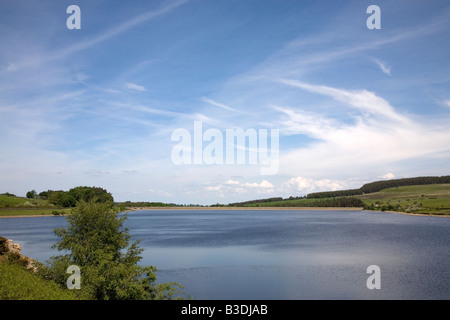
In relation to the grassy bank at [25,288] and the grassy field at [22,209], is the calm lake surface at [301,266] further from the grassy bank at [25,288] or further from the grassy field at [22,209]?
the grassy field at [22,209]

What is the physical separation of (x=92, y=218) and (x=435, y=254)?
183 ft

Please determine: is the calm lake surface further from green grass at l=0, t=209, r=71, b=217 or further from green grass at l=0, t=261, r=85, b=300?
green grass at l=0, t=209, r=71, b=217

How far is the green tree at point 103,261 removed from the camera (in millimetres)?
28641

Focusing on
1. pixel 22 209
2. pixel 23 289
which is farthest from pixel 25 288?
pixel 22 209

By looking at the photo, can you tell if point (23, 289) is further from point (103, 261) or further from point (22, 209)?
point (22, 209)

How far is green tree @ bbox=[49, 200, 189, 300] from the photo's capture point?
94.0ft

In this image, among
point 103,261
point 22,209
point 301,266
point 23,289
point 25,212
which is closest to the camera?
point 23,289

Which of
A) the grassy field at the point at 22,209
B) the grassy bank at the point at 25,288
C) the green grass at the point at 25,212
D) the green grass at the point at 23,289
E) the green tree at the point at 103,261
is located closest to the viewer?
the green grass at the point at 23,289

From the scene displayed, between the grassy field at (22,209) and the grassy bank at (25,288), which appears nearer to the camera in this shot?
the grassy bank at (25,288)

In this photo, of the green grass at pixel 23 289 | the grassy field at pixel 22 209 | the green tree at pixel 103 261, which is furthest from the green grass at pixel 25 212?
the green grass at pixel 23 289

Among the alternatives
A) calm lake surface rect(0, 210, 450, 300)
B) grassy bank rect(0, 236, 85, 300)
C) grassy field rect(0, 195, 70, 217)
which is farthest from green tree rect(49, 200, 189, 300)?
grassy field rect(0, 195, 70, 217)

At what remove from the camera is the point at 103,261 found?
3125cm

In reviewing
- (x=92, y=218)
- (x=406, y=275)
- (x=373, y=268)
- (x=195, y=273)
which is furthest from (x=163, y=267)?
(x=406, y=275)
